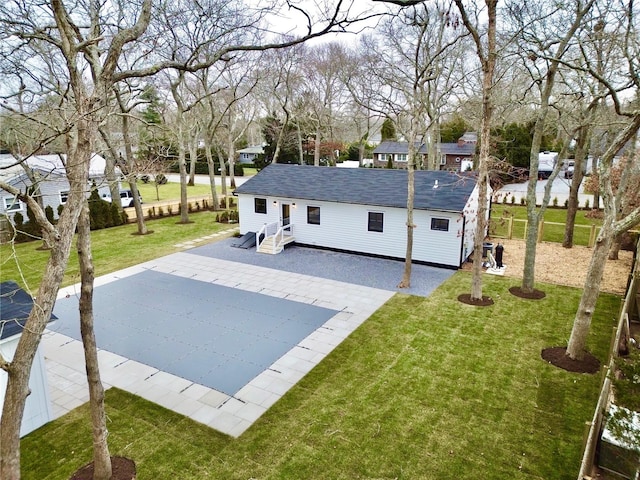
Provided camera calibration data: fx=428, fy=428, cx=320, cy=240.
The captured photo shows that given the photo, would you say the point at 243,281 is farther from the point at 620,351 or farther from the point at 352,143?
the point at 352,143

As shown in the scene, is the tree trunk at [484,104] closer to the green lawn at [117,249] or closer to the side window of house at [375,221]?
the side window of house at [375,221]

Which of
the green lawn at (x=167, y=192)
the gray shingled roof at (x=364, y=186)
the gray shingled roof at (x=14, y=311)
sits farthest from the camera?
the green lawn at (x=167, y=192)

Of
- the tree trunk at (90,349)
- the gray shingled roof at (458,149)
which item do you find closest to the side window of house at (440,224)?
the tree trunk at (90,349)

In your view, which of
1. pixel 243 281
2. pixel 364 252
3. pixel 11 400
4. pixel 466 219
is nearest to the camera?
pixel 11 400

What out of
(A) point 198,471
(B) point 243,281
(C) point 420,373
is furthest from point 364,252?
(A) point 198,471

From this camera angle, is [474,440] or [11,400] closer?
[11,400]

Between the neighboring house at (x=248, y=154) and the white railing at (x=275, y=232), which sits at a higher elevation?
the neighboring house at (x=248, y=154)

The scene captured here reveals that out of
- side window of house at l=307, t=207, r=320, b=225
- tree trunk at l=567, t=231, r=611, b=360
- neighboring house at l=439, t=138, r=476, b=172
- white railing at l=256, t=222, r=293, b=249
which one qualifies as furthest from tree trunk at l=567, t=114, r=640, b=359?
neighboring house at l=439, t=138, r=476, b=172

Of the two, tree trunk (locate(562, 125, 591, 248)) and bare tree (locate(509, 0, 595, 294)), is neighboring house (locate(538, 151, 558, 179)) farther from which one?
bare tree (locate(509, 0, 595, 294))
